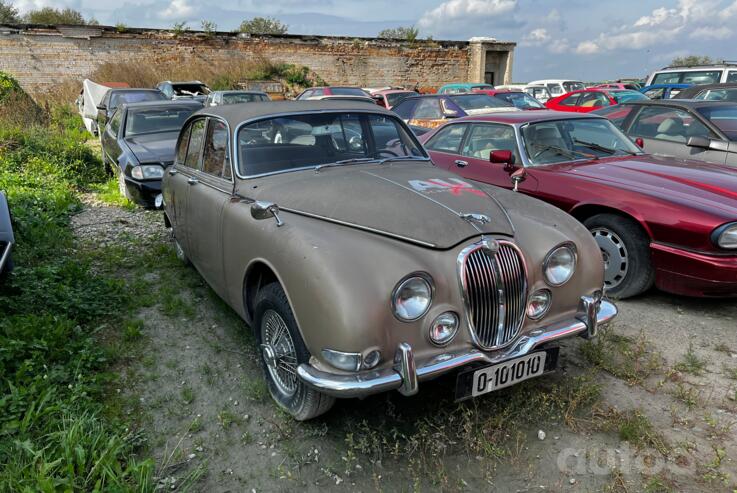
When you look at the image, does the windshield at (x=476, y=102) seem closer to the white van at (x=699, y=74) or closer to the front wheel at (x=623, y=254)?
the white van at (x=699, y=74)

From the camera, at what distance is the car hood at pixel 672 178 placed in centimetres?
405

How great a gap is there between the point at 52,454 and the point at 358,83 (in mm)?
29361

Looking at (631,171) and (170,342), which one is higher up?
(631,171)

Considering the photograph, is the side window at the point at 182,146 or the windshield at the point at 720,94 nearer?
the side window at the point at 182,146

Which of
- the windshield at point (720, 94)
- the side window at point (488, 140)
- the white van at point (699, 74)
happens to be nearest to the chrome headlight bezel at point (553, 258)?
the side window at point (488, 140)

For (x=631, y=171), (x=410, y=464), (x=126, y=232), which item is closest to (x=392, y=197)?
(x=410, y=464)

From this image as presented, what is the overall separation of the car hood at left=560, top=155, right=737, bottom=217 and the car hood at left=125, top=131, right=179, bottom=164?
5459mm

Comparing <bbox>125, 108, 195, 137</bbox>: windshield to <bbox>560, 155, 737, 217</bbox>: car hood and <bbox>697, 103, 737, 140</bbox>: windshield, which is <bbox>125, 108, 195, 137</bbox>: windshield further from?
<bbox>697, 103, 737, 140</bbox>: windshield

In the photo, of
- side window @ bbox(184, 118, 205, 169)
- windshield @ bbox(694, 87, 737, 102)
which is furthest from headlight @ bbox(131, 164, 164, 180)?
windshield @ bbox(694, 87, 737, 102)

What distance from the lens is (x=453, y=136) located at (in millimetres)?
6273

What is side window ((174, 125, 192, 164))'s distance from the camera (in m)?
4.72

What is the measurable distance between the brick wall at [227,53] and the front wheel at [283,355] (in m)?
25.4

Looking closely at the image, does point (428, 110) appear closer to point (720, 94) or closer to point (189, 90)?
point (720, 94)

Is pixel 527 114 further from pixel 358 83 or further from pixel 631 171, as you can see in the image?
pixel 358 83
